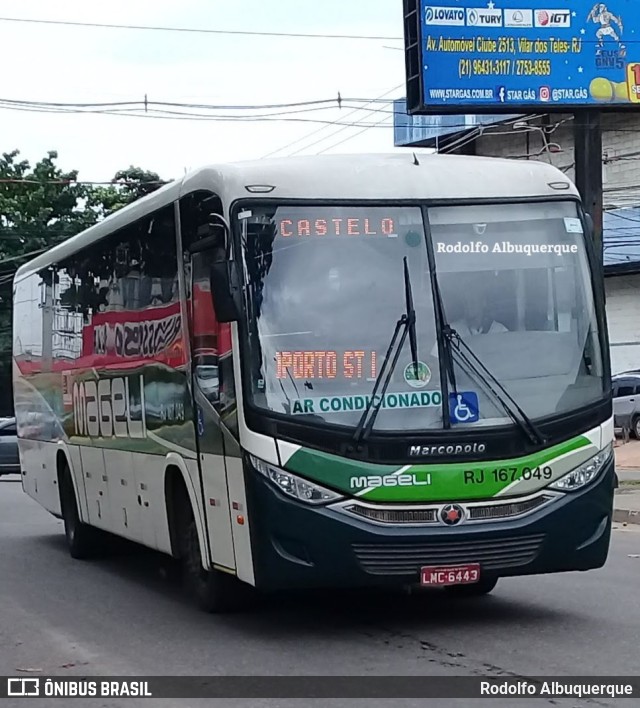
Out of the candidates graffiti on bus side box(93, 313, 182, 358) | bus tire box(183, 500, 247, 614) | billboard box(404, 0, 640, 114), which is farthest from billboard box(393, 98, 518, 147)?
bus tire box(183, 500, 247, 614)

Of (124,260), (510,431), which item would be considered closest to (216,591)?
(510,431)

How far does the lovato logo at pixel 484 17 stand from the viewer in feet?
71.6

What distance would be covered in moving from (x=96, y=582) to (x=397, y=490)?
207 inches

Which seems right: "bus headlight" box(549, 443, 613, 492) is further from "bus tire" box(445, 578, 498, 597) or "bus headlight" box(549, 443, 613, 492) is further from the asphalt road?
"bus tire" box(445, 578, 498, 597)

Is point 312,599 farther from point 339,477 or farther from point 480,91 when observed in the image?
point 480,91

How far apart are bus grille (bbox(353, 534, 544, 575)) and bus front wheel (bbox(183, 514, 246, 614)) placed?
69.6 inches

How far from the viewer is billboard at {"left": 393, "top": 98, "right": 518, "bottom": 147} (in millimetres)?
40625

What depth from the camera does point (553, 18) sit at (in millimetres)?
→ 22234

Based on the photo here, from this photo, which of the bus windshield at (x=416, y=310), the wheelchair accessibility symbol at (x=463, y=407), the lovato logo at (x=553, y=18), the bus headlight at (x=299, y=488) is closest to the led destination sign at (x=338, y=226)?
the bus windshield at (x=416, y=310)

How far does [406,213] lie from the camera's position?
9531 millimetres

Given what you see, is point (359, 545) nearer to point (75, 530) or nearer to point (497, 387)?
point (497, 387)

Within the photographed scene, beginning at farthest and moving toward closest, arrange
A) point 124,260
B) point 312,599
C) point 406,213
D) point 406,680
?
point 124,260, point 312,599, point 406,213, point 406,680

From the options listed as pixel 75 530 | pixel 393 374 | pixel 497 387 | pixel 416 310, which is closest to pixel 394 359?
pixel 393 374

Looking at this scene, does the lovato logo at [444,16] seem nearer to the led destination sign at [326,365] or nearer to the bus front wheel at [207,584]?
the bus front wheel at [207,584]
